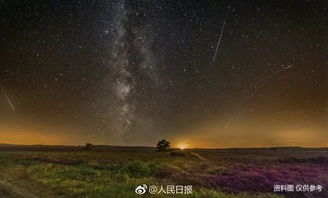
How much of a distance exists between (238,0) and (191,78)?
1897 millimetres

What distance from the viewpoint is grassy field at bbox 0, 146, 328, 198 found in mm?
7688

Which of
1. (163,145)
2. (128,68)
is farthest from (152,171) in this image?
(128,68)

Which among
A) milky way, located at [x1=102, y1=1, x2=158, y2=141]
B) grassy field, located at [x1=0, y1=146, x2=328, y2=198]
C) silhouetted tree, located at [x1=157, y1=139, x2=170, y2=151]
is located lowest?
grassy field, located at [x1=0, y1=146, x2=328, y2=198]

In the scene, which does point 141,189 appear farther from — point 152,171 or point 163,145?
point 163,145

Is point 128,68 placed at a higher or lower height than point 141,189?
higher

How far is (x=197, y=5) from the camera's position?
8430 mm

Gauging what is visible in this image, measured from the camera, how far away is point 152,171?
26.5 feet

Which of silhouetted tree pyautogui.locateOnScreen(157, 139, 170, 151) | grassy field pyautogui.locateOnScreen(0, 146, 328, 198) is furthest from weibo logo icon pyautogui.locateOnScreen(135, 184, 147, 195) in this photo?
silhouetted tree pyautogui.locateOnScreen(157, 139, 170, 151)

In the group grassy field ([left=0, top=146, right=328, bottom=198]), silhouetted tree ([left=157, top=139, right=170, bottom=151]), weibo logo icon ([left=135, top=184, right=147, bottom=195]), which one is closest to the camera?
weibo logo icon ([left=135, top=184, right=147, bottom=195])

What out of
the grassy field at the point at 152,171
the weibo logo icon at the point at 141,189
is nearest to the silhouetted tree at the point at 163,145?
the grassy field at the point at 152,171

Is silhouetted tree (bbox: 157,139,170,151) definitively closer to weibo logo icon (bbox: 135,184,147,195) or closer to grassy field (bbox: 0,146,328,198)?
grassy field (bbox: 0,146,328,198)

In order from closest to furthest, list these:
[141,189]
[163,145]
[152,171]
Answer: [141,189]
[152,171]
[163,145]

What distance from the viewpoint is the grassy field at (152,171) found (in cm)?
769

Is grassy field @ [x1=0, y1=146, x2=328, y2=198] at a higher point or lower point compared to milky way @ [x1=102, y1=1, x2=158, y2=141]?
lower
